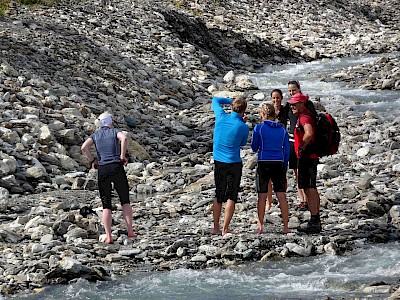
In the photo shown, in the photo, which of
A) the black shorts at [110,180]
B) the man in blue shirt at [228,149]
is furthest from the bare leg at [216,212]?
the black shorts at [110,180]

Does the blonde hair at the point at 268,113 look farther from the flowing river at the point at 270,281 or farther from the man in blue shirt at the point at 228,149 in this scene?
the flowing river at the point at 270,281

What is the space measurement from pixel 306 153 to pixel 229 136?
1061 mm

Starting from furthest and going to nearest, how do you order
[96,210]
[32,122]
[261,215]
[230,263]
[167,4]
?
[167,4]
[32,122]
[96,210]
[261,215]
[230,263]

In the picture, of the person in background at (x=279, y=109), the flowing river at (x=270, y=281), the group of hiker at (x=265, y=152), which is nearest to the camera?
the flowing river at (x=270, y=281)

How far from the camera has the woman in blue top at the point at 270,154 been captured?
10.1 metres

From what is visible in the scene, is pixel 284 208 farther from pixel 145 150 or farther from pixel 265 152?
pixel 145 150

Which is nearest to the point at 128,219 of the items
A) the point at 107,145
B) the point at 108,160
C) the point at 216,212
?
the point at 108,160

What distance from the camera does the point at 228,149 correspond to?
10078 millimetres

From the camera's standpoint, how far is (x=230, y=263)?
31.3 feet

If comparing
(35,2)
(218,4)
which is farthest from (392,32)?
(35,2)

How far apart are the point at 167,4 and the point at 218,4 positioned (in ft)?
12.9

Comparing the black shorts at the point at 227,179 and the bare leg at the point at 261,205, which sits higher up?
the black shorts at the point at 227,179

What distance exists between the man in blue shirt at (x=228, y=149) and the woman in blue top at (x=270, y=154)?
0.24 metres

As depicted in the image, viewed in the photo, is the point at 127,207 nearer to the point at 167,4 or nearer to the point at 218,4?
the point at 167,4
